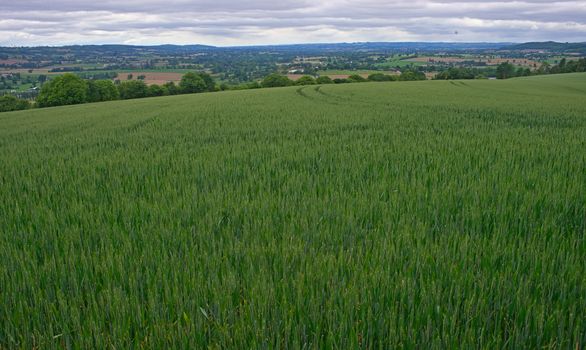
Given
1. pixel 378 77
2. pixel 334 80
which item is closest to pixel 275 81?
pixel 334 80

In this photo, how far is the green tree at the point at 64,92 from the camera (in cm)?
6256

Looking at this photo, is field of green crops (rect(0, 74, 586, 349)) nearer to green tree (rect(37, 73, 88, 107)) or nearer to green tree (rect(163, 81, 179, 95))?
green tree (rect(37, 73, 88, 107))

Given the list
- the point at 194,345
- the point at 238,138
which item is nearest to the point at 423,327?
the point at 194,345

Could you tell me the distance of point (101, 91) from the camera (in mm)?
66875

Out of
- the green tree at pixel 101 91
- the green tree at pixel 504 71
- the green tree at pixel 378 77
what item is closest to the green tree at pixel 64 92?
the green tree at pixel 101 91

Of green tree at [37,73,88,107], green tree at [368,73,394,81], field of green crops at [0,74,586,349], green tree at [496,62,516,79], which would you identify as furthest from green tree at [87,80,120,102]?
green tree at [496,62,516,79]

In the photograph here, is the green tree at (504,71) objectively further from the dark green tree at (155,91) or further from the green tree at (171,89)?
the dark green tree at (155,91)

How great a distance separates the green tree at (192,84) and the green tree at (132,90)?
21.0 feet

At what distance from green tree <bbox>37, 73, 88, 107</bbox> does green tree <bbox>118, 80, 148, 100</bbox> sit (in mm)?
6035

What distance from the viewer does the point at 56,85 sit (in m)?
64.1

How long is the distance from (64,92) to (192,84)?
2032 centimetres

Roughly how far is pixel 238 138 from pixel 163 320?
8063mm

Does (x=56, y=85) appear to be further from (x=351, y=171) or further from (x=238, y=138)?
(x=351, y=171)

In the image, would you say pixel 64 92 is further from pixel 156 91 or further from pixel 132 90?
pixel 156 91
